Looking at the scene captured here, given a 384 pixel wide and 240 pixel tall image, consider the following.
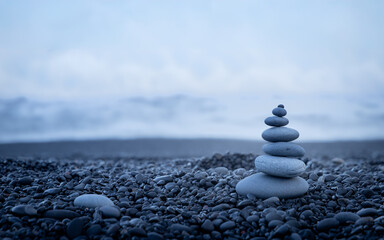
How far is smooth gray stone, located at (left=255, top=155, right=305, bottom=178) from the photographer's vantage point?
207 inches

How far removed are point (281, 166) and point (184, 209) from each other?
1706mm

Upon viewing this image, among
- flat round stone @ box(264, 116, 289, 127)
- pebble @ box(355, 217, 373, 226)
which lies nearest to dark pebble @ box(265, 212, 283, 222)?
pebble @ box(355, 217, 373, 226)

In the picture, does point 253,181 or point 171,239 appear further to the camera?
point 253,181

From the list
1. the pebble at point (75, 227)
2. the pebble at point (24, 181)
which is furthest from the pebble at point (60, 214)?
the pebble at point (24, 181)

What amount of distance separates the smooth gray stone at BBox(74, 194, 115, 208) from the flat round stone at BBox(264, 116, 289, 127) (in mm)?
2854

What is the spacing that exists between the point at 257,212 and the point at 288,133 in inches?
59.6

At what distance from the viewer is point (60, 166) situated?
8219 mm

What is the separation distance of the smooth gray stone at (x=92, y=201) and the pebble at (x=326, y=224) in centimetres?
293

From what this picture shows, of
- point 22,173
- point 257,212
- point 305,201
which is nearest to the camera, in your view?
point 257,212

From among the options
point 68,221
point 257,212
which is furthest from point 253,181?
point 68,221

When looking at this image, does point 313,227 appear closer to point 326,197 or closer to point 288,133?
point 326,197

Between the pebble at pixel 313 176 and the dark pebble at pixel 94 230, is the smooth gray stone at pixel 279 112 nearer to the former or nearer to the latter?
the pebble at pixel 313 176

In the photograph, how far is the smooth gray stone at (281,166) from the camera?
525 centimetres

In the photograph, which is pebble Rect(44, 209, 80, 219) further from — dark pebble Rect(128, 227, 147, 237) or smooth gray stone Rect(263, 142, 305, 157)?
smooth gray stone Rect(263, 142, 305, 157)
